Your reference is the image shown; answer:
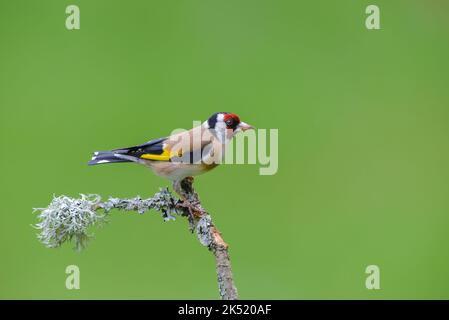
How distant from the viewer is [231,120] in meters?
3.29

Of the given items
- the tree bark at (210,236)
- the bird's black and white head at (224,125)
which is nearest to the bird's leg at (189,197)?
the tree bark at (210,236)

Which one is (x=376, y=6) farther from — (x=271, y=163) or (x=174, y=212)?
(x=174, y=212)

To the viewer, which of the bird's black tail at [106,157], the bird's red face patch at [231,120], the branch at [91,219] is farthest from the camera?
the bird's red face patch at [231,120]

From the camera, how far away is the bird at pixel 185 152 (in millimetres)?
3101

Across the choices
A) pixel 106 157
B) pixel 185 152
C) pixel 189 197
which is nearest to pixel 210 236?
pixel 189 197

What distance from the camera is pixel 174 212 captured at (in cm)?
288

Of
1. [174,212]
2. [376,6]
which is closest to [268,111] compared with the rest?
[376,6]

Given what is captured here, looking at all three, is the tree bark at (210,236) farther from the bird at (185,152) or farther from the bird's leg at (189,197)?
the bird at (185,152)

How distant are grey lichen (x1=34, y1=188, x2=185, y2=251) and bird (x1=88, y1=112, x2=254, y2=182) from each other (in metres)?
0.35

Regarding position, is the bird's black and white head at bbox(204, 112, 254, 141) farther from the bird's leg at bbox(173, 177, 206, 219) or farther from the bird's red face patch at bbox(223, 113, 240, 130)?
the bird's leg at bbox(173, 177, 206, 219)

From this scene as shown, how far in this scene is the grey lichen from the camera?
8.78 ft

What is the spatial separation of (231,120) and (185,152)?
326 millimetres

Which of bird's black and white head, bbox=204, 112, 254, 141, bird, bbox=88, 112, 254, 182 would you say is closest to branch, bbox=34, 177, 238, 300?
bird, bbox=88, 112, 254, 182

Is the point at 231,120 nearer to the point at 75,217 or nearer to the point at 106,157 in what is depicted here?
the point at 106,157
